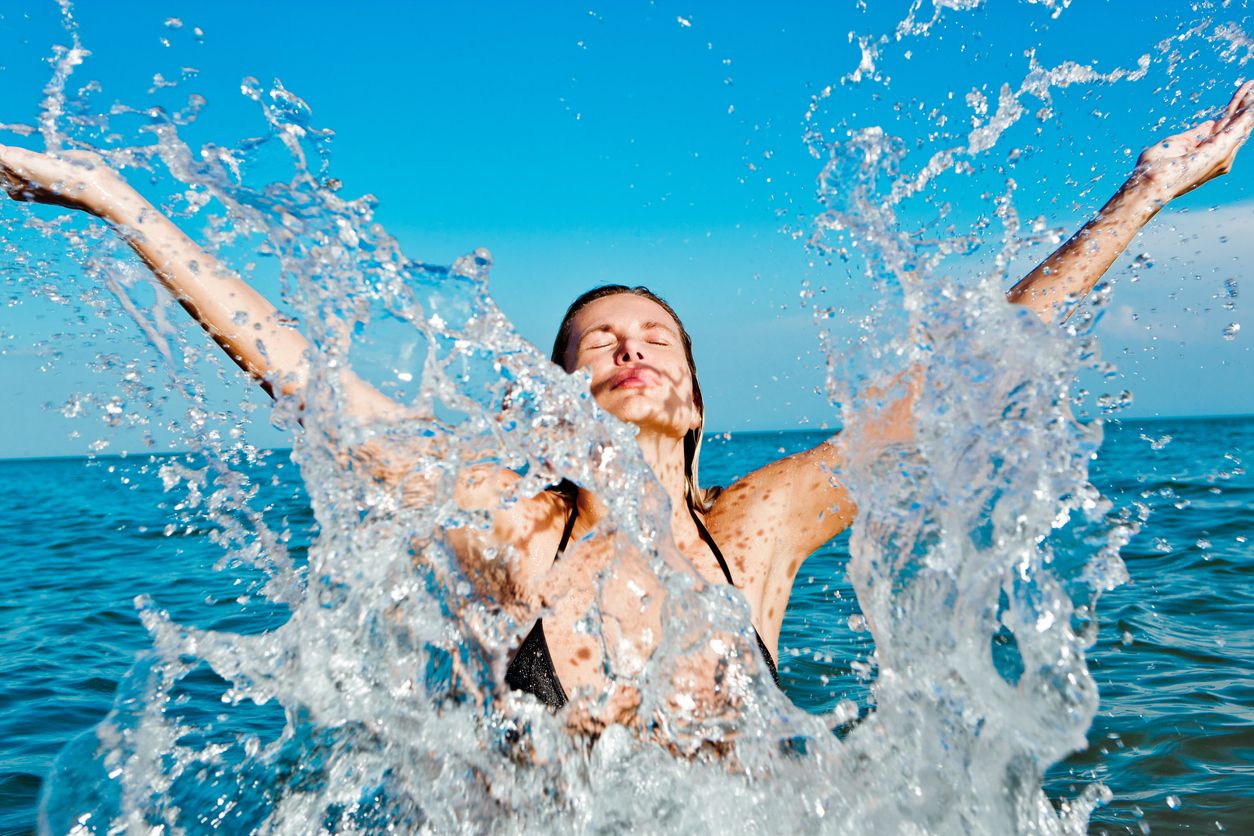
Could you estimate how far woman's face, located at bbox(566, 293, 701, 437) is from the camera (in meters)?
2.70

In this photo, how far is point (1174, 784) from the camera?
3.15 m

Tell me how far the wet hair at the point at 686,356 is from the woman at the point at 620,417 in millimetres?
11

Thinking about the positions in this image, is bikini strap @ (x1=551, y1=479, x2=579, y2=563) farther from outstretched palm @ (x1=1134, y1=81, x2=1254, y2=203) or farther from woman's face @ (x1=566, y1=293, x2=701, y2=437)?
outstretched palm @ (x1=1134, y1=81, x2=1254, y2=203)

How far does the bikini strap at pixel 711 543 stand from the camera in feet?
9.46

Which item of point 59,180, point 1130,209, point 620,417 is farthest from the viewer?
point 1130,209

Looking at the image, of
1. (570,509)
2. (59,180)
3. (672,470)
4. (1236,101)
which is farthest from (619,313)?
(1236,101)

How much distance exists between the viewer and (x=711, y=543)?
9.66ft

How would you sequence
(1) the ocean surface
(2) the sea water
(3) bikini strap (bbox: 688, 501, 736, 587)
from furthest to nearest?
(1) the ocean surface, (3) bikini strap (bbox: 688, 501, 736, 587), (2) the sea water

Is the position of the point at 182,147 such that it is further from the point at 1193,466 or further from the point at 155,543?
the point at 1193,466

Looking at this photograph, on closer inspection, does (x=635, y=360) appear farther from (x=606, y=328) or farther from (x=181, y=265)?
(x=181, y=265)

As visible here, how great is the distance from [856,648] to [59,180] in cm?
464

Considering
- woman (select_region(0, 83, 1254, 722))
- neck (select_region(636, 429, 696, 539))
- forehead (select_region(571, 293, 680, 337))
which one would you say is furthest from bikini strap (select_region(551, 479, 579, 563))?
forehead (select_region(571, 293, 680, 337))

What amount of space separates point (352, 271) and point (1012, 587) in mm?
1819

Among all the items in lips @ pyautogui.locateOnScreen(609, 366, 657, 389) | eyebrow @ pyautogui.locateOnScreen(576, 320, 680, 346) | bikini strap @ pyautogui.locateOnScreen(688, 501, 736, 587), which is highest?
eyebrow @ pyautogui.locateOnScreen(576, 320, 680, 346)
